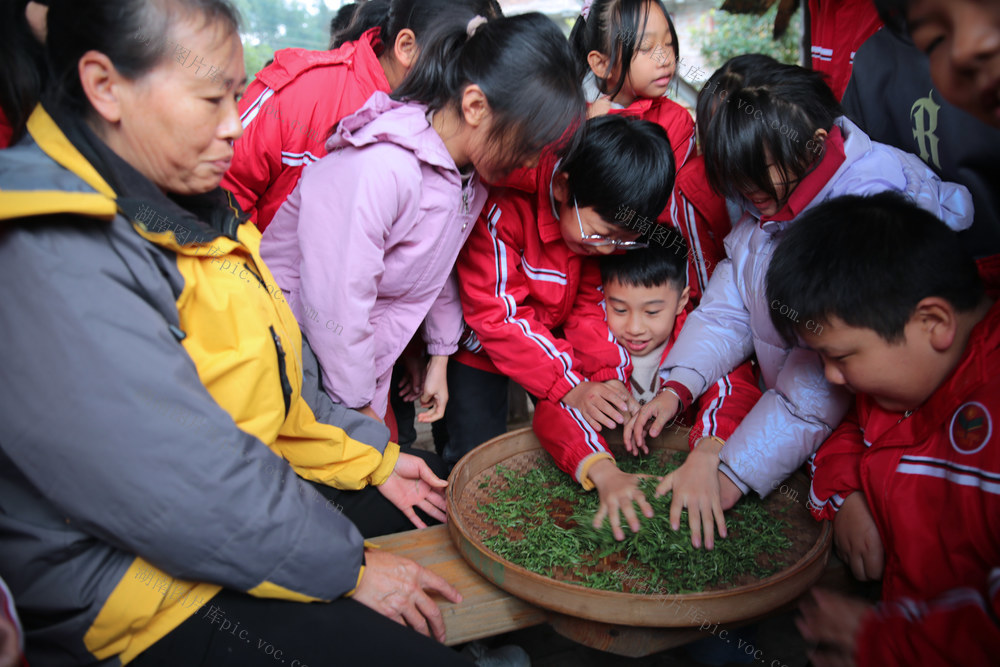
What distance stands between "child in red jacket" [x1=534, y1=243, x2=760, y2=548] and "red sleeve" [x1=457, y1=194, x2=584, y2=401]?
0.11 meters

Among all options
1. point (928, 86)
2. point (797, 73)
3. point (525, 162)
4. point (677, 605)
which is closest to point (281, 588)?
point (677, 605)

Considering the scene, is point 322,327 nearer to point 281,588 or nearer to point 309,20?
point 281,588

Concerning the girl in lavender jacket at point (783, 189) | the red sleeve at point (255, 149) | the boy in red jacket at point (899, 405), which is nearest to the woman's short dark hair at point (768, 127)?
the girl in lavender jacket at point (783, 189)

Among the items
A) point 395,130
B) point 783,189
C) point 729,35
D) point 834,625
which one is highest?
point 395,130

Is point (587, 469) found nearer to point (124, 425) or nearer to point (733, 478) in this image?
point (733, 478)

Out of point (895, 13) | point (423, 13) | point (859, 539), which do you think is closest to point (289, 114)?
point (423, 13)

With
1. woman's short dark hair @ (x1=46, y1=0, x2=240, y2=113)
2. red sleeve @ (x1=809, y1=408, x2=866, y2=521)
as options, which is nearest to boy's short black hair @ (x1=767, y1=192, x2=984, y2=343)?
red sleeve @ (x1=809, y1=408, x2=866, y2=521)

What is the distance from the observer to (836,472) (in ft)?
6.03

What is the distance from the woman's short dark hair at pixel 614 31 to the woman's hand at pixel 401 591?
2.18 m

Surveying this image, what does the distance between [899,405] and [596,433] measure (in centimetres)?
86

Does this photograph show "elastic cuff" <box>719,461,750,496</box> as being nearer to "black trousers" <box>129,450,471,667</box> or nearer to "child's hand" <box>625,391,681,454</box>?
"child's hand" <box>625,391,681,454</box>

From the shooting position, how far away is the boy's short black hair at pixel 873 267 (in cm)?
158

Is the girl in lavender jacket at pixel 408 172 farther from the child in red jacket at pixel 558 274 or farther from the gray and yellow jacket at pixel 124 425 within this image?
the gray and yellow jacket at pixel 124 425

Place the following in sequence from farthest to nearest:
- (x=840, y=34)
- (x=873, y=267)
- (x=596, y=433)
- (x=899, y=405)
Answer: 1. (x=840, y=34)
2. (x=596, y=433)
3. (x=899, y=405)
4. (x=873, y=267)
